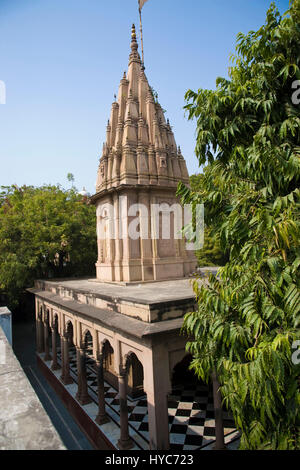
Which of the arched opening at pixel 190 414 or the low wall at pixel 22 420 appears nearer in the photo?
the low wall at pixel 22 420

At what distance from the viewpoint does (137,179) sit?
1352 cm

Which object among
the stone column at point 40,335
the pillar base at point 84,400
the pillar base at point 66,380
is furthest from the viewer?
the stone column at point 40,335

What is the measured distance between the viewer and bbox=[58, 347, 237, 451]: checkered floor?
855cm

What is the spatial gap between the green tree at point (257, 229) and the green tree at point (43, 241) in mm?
15787

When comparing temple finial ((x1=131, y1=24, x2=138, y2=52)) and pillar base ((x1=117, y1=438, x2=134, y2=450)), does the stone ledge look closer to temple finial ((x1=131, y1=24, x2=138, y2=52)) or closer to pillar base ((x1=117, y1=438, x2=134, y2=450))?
pillar base ((x1=117, y1=438, x2=134, y2=450))

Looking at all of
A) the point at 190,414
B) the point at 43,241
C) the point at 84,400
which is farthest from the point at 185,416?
the point at 43,241

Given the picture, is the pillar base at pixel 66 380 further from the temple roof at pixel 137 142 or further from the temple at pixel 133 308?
the temple roof at pixel 137 142

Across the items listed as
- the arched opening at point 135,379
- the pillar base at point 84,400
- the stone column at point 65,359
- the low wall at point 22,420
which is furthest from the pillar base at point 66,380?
the low wall at point 22,420

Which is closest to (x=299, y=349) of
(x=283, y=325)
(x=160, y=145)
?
(x=283, y=325)

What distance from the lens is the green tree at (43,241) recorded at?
18.5 meters

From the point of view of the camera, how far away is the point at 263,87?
4.47 metres

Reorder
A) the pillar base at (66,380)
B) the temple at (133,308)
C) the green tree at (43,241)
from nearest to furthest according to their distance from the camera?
the temple at (133,308), the pillar base at (66,380), the green tree at (43,241)

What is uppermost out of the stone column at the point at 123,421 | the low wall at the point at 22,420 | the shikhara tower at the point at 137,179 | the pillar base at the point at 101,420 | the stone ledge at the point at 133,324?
the shikhara tower at the point at 137,179

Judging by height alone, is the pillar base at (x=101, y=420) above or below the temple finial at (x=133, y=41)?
below
